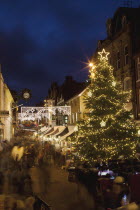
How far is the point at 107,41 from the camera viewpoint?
1330 inches

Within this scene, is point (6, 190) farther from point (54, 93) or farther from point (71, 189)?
point (54, 93)

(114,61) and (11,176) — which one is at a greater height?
(114,61)

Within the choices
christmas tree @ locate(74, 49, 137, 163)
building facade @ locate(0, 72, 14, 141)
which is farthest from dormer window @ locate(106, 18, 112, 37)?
christmas tree @ locate(74, 49, 137, 163)

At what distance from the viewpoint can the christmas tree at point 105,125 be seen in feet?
62.3

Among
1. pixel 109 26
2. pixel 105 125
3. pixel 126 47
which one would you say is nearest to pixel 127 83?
pixel 126 47

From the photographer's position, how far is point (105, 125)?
19.5m

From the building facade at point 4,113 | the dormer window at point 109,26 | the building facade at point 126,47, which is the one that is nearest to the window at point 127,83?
the building facade at point 126,47

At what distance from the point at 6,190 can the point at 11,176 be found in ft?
2.50

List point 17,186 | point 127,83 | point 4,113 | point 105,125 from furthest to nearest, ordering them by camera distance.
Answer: point 127,83 < point 4,113 < point 105,125 < point 17,186

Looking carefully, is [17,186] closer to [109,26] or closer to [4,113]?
[4,113]

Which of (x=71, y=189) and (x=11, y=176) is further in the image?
(x=71, y=189)

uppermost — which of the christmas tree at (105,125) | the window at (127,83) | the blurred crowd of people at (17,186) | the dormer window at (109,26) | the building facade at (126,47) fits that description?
the dormer window at (109,26)

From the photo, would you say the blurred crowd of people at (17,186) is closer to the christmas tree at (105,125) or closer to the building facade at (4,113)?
Answer: the christmas tree at (105,125)

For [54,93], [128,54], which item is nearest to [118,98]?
[128,54]
